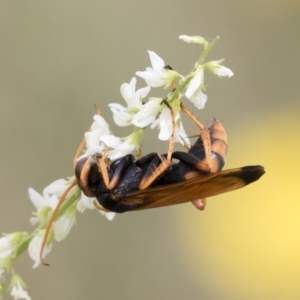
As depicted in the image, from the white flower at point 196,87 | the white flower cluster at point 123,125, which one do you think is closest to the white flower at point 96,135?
the white flower cluster at point 123,125

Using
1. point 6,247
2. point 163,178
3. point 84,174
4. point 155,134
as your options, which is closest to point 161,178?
point 163,178

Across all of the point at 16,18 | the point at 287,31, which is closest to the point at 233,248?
the point at 287,31

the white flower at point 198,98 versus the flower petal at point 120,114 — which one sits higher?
the white flower at point 198,98

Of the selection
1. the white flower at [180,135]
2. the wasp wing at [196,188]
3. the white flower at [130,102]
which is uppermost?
the white flower at [130,102]

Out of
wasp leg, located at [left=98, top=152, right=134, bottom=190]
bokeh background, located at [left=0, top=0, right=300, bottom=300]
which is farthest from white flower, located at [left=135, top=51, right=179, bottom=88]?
bokeh background, located at [left=0, top=0, right=300, bottom=300]

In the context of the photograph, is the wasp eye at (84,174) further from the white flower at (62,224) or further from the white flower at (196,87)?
the white flower at (196,87)

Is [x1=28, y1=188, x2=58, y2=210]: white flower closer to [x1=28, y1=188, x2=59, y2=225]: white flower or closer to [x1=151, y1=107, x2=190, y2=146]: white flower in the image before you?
[x1=28, y1=188, x2=59, y2=225]: white flower

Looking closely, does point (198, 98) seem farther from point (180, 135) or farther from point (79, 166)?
point (79, 166)
